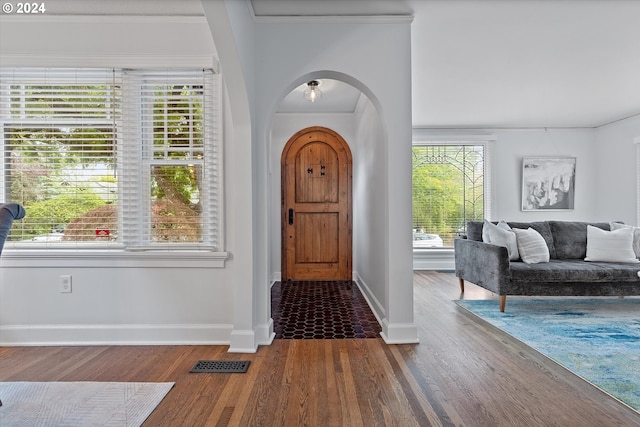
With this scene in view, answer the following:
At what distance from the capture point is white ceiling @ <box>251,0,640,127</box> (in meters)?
2.56

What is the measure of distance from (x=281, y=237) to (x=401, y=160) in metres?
2.84

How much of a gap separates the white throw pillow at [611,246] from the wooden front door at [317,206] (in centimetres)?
291

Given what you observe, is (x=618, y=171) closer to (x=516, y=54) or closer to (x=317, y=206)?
(x=516, y=54)

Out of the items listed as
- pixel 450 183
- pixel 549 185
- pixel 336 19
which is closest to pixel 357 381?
pixel 336 19

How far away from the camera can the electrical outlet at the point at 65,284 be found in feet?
8.67

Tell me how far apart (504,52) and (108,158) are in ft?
11.8

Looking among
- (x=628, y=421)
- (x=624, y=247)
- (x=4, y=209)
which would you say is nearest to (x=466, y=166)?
(x=624, y=247)

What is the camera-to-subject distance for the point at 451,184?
6.08 metres

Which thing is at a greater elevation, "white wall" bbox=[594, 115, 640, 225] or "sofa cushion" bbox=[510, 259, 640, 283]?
"white wall" bbox=[594, 115, 640, 225]

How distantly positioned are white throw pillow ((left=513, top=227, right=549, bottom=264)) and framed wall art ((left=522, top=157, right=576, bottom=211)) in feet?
8.10

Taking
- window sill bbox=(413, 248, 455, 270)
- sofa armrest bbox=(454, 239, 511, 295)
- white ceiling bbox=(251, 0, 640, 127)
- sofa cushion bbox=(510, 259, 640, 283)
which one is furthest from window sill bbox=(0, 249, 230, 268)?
window sill bbox=(413, 248, 455, 270)

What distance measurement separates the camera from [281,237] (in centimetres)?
510

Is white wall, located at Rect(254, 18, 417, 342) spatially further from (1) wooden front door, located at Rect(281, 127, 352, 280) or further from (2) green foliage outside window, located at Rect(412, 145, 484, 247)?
(2) green foliage outside window, located at Rect(412, 145, 484, 247)

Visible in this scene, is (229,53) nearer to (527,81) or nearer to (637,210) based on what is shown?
(527,81)
